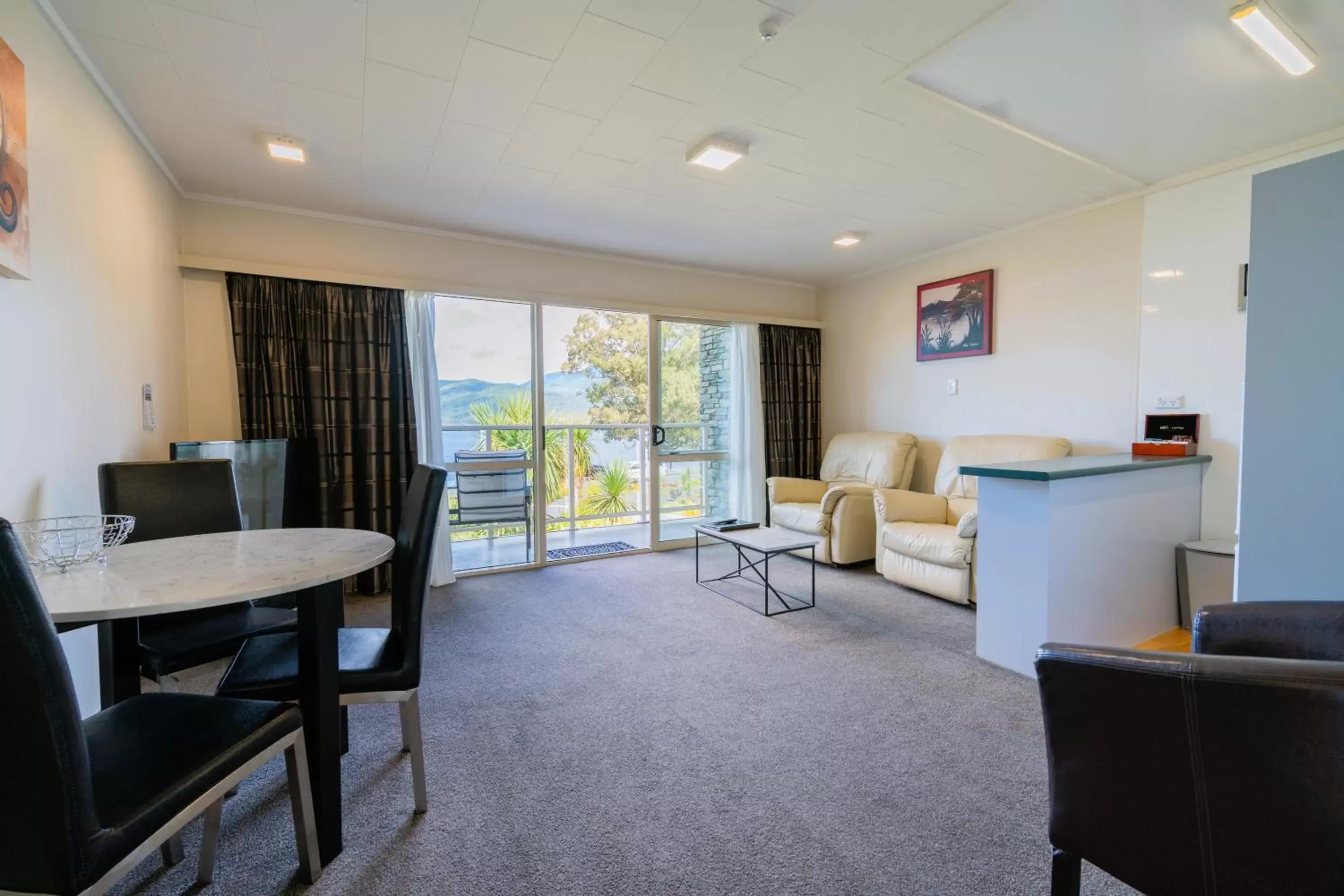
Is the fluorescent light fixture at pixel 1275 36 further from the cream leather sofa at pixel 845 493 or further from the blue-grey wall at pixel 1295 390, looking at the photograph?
the cream leather sofa at pixel 845 493

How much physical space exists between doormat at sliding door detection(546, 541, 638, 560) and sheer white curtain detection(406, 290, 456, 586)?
90 centimetres

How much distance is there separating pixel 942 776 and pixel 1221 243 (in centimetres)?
325

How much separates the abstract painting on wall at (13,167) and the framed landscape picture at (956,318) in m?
4.87

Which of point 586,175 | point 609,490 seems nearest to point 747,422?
point 609,490

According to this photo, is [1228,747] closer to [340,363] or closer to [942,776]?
[942,776]

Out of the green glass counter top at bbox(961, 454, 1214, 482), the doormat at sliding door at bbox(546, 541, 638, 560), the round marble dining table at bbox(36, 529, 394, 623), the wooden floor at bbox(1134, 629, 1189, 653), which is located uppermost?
the green glass counter top at bbox(961, 454, 1214, 482)

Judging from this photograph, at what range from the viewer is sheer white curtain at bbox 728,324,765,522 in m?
5.19

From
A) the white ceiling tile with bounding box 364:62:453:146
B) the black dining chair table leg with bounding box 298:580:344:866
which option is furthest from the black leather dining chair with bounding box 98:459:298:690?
the white ceiling tile with bounding box 364:62:453:146

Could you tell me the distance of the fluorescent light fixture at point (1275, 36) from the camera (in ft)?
6.02

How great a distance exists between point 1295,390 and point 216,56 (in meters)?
3.59

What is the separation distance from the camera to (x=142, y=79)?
→ 2.15 metres

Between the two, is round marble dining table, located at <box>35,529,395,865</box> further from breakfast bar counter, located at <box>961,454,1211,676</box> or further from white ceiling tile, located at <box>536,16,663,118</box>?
breakfast bar counter, located at <box>961,454,1211,676</box>

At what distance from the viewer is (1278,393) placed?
154 cm

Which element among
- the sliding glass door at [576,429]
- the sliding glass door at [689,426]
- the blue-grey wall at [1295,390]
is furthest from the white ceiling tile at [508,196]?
the blue-grey wall at [1295,390]
